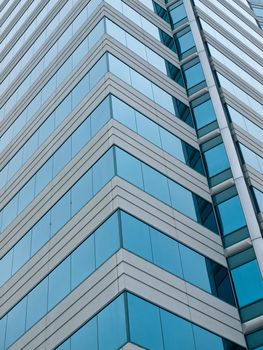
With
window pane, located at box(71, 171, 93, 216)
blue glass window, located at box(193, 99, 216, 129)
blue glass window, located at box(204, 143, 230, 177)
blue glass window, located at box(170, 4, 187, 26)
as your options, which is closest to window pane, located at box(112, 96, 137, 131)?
window pane, located at box(71, 171, 93, 216)

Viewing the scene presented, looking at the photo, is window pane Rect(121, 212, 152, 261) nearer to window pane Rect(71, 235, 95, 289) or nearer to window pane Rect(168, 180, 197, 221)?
window pane Rect(71, 235, 95, 289)

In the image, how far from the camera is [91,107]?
1164 inches

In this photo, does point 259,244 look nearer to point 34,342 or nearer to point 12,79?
point 34,342

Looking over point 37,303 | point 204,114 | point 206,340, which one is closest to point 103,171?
point 37,303

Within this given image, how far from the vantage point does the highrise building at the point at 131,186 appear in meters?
23.2

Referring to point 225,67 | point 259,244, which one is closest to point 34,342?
point 259,244

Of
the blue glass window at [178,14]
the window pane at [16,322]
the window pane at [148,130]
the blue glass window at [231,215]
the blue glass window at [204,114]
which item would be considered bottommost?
the window pane at [16,322]

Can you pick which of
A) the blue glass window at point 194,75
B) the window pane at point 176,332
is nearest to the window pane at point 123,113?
the blue glass window at point 194,75

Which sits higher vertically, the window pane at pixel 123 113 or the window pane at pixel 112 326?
the window pane at pixel 123 113

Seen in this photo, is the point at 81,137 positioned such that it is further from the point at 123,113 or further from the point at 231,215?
the point at 231,215

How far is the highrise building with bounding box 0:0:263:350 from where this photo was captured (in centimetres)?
2317

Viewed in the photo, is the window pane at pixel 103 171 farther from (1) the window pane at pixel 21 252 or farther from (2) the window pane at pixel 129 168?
(1) the window pane at pixel 21 252

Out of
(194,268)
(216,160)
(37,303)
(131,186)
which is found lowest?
(37,303)

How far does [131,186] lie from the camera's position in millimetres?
25453
